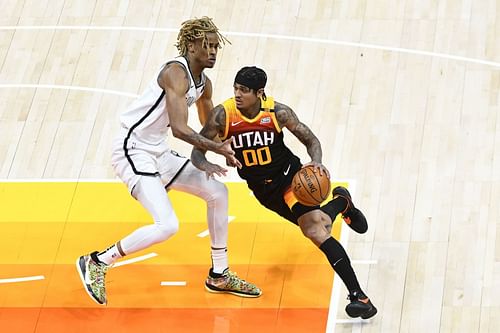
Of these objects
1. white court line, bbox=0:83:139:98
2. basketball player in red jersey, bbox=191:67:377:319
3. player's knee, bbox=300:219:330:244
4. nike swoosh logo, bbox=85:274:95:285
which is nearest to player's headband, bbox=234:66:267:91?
basketball player in red jersey, bbox=191:67:377:319

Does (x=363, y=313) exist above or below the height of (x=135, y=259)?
below

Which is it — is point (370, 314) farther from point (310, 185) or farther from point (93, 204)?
point (93, 204)

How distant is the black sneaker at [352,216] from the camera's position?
385 inches

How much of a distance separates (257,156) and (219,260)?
3.05 ft

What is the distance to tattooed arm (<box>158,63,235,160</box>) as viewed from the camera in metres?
8.92

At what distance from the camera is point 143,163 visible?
9.27 metres

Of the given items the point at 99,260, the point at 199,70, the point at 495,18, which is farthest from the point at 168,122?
the point at 495,18

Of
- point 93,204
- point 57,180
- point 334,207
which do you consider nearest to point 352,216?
point 334,207

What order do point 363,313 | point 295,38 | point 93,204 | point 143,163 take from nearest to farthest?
point 363,313
point 143,163
point 93,204
point 295,38

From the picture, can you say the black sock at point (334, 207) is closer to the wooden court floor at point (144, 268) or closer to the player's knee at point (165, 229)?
the wooden court floor at point (144, 268)

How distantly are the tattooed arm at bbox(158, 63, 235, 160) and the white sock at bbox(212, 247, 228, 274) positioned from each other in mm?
964

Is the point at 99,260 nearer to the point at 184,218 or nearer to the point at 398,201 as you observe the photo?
the point at 184,218

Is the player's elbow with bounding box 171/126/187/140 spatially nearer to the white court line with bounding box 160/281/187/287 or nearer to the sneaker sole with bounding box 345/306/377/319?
the white court line with bounding box 160/281/187/287

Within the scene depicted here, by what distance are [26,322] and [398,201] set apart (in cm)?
337
